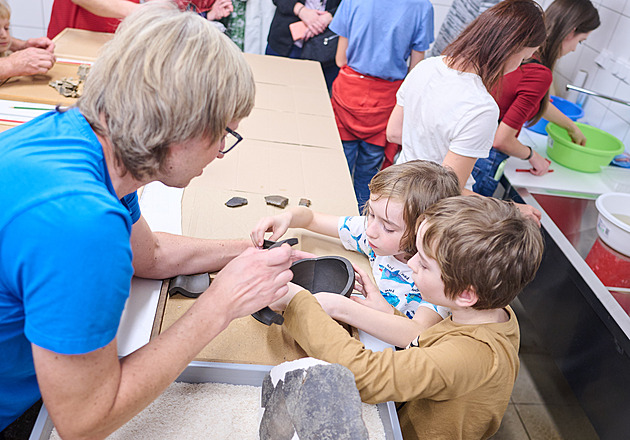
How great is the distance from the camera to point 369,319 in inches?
45.5

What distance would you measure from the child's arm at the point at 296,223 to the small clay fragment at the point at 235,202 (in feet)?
0.56

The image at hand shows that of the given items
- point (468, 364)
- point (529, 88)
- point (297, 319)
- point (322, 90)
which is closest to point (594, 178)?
point (529, 88)

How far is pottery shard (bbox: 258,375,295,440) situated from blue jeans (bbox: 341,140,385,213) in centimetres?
193

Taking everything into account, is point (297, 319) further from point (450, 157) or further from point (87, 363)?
point (450, 157)

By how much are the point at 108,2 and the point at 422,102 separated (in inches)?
60.3

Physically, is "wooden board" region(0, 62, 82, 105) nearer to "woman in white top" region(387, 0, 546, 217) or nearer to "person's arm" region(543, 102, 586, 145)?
"woman in white top" region(387, 0, 546, 217)

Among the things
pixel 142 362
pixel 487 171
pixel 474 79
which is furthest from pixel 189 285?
pixel 487 171

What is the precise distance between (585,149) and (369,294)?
1.64 meters

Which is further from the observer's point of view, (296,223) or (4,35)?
(4,35)

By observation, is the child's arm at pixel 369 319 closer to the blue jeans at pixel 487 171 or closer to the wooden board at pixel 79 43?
the blue jeans at pixel 487 171

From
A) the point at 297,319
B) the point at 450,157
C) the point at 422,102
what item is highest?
the point at 422,102

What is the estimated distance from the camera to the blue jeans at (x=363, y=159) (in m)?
2.83

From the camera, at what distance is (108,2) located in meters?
2.35

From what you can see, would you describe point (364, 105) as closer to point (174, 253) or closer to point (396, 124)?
point (396, 124)
